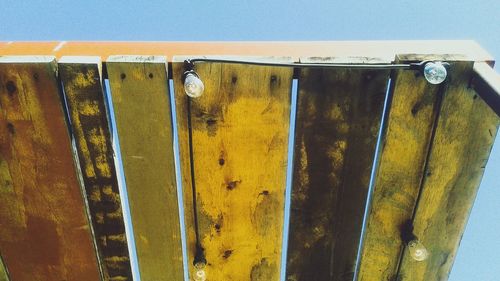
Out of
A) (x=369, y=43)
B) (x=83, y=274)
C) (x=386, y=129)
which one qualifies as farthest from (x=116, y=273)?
(x=369, y=43)

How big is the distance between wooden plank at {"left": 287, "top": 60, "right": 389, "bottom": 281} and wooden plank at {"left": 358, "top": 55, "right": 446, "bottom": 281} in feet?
0.22

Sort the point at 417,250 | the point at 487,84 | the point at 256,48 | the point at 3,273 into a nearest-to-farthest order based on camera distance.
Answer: the point at 487,84 < the point at 256,48 < the point at 417,250 < the point at 3,273

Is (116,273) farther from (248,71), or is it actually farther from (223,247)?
(248,71)

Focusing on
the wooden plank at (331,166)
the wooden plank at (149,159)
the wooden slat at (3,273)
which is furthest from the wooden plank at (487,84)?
the wooden slat at (3,273)

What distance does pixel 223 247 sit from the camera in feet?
9.37

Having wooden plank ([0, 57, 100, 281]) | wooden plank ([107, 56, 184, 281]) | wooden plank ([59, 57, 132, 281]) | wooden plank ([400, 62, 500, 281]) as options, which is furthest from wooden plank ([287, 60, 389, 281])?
wooden plank ([0, 57, 100, 281])

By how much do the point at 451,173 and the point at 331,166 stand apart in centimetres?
64

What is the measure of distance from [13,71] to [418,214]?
7.25ft

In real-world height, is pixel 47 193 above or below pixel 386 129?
below

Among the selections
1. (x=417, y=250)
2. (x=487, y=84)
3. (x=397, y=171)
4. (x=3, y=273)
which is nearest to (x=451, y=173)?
(x=397, y=171)

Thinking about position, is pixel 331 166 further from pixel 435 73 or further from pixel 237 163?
pixel 435 73

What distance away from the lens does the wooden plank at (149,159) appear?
92.4 inches

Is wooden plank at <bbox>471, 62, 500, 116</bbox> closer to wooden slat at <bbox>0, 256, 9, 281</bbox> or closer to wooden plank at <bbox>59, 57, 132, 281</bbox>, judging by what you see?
wooden plank at <bbox>59, 57, 132, 281</bbox>

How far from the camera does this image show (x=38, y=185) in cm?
260
